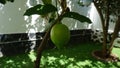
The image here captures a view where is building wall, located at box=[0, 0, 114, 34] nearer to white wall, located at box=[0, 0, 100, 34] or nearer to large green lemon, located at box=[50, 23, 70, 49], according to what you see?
white wall, located at box=[0, 0, 100, 34]

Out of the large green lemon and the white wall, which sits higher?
the large green lemon

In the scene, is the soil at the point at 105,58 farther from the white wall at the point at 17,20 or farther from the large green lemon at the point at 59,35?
the large green lemon at the point at 59,35

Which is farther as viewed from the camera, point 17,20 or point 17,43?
point 17,43

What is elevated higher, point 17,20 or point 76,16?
point 76,16

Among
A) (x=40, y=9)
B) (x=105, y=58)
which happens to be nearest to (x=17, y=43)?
(x=105, y=58)

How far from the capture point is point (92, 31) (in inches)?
299

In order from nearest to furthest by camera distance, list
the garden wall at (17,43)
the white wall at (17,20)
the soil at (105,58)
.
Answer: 1. the white wall at (17,20)
2. the garden wall at (17,43)
3. the soil at (105,58)

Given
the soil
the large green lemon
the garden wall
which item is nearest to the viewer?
the large green lemon

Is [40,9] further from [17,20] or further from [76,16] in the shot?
[17,20]

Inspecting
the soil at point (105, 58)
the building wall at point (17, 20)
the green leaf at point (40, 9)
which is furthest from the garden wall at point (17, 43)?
the green leaf at point (40, 9)

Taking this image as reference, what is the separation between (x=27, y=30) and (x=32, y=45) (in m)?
0.44

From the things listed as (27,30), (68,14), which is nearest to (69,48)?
(27,30)

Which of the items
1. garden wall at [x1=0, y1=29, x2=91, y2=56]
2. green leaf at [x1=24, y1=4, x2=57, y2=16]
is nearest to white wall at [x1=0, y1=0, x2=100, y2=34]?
garden wall at [x1=0, y1=29, x2=91, y2=56]

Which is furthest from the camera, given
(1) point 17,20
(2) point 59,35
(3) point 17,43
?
(3) point 17,43
